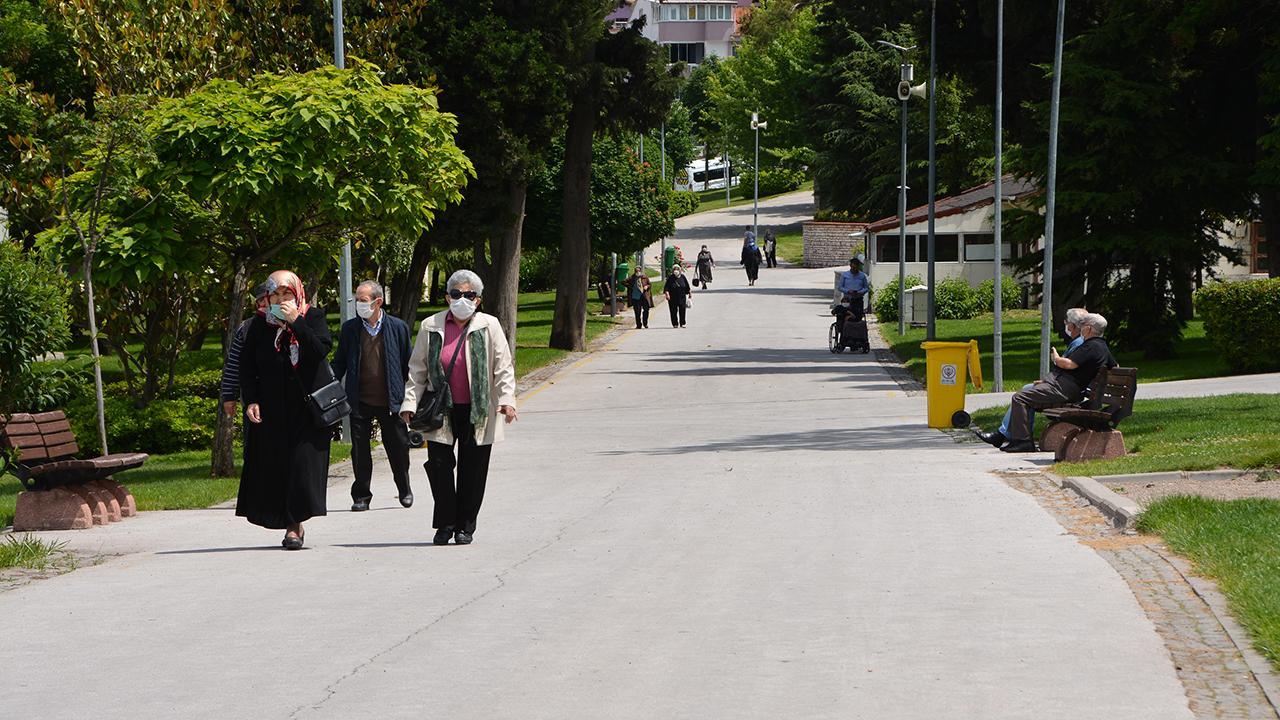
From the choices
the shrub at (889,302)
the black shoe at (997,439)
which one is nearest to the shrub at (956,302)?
the shrub at (889,302)

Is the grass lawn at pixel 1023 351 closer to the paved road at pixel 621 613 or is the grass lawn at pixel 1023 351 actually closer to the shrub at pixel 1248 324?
the shrub at pixel 1248 324

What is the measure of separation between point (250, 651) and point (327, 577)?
220cm

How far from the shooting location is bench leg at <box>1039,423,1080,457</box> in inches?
648

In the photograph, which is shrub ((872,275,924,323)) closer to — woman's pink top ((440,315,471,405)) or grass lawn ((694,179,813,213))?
woman's pink top ((440,315,471,405))

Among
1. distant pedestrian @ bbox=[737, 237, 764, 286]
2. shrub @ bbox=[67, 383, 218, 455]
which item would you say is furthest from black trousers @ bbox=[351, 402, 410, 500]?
distant pedestrian @ bbox=[737, 237, 764, 286]

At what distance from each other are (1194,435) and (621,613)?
407 inches

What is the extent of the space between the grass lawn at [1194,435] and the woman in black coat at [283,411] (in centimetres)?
699

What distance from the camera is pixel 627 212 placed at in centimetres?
5097

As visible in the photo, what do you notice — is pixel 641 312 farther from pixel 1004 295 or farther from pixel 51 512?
pixel 51 512

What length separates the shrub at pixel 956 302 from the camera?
49656 millimetres

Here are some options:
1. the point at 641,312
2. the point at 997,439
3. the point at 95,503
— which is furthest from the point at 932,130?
the point at 95,503

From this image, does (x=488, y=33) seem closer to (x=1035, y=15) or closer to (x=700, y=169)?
(x=1035, y=15)

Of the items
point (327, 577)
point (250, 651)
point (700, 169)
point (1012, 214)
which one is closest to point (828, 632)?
point (250, 651)

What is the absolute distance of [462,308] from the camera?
10.7m
